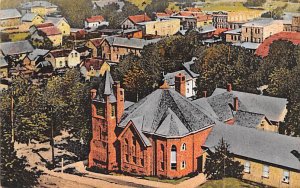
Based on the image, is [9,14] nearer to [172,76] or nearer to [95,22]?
[95,22]

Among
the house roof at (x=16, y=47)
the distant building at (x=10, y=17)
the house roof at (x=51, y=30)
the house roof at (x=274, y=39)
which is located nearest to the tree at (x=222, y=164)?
the house roof at (x=274, y=39)

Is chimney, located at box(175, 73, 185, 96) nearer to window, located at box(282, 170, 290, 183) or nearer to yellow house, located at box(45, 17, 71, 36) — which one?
window, located at box(282, 170, 290, 183)

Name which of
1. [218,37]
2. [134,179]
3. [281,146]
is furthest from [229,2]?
[134,179]

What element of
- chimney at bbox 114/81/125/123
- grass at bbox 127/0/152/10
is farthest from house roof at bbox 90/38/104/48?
chimney at bbox 114/81/125/123

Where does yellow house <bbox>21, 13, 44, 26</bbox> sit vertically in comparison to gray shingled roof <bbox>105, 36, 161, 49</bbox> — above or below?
above

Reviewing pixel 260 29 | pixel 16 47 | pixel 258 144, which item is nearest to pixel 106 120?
pixel 258 144
